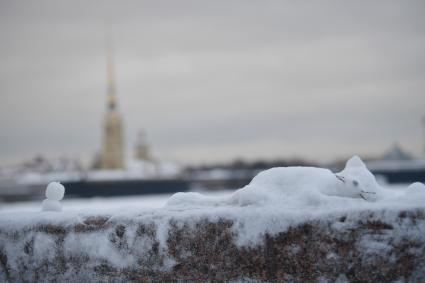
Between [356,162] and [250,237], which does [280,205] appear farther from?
[356,162]

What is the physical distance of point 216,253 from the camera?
10.7 feet

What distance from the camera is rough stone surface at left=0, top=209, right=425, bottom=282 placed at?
9.96ft

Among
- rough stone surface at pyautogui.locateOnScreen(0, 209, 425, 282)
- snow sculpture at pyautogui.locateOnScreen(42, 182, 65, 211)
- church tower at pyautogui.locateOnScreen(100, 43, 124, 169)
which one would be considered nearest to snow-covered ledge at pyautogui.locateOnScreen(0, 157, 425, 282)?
rough stone surface at pyautogui.locateOnScreen(0, 209, 425, 282)

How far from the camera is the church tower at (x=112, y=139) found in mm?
84625

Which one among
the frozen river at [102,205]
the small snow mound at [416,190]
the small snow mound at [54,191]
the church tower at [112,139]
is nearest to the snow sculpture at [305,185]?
the small snow mound at [416,190]

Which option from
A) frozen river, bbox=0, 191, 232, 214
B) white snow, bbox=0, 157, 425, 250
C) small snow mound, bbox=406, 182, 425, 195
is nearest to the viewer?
white snow, bbox=0, 157, 425, 250

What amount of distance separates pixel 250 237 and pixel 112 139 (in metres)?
87.7

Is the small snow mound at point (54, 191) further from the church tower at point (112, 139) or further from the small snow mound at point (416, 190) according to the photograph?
the church tower at point (112, 139)

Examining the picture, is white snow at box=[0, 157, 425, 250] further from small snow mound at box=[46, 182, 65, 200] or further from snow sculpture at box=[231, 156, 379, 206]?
small snow mound at box=[46, 182, 65, 200]

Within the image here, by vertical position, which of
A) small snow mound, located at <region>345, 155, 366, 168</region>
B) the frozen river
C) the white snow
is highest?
small snow mound, located at <region>345, 155, 366, 168</region>

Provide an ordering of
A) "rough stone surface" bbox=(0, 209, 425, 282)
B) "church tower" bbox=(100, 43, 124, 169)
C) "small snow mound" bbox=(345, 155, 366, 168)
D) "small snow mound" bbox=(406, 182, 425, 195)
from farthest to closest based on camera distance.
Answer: "church tower" bbox=(100, 43, 124, 169) < "small snow mound" bbox=(345, 155, 366, 168) < "small snow mound" bbox=(406, 182, 425, 195) < "rough stone surface" bbox=(0, 209, 425, 282)

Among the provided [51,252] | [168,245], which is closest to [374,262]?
[168,245]

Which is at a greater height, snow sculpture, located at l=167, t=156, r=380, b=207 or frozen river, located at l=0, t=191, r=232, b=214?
snow sculpture, located at l=167, t=156, r=380, b=207

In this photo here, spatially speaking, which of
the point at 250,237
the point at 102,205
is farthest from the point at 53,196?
the point at 102,205
